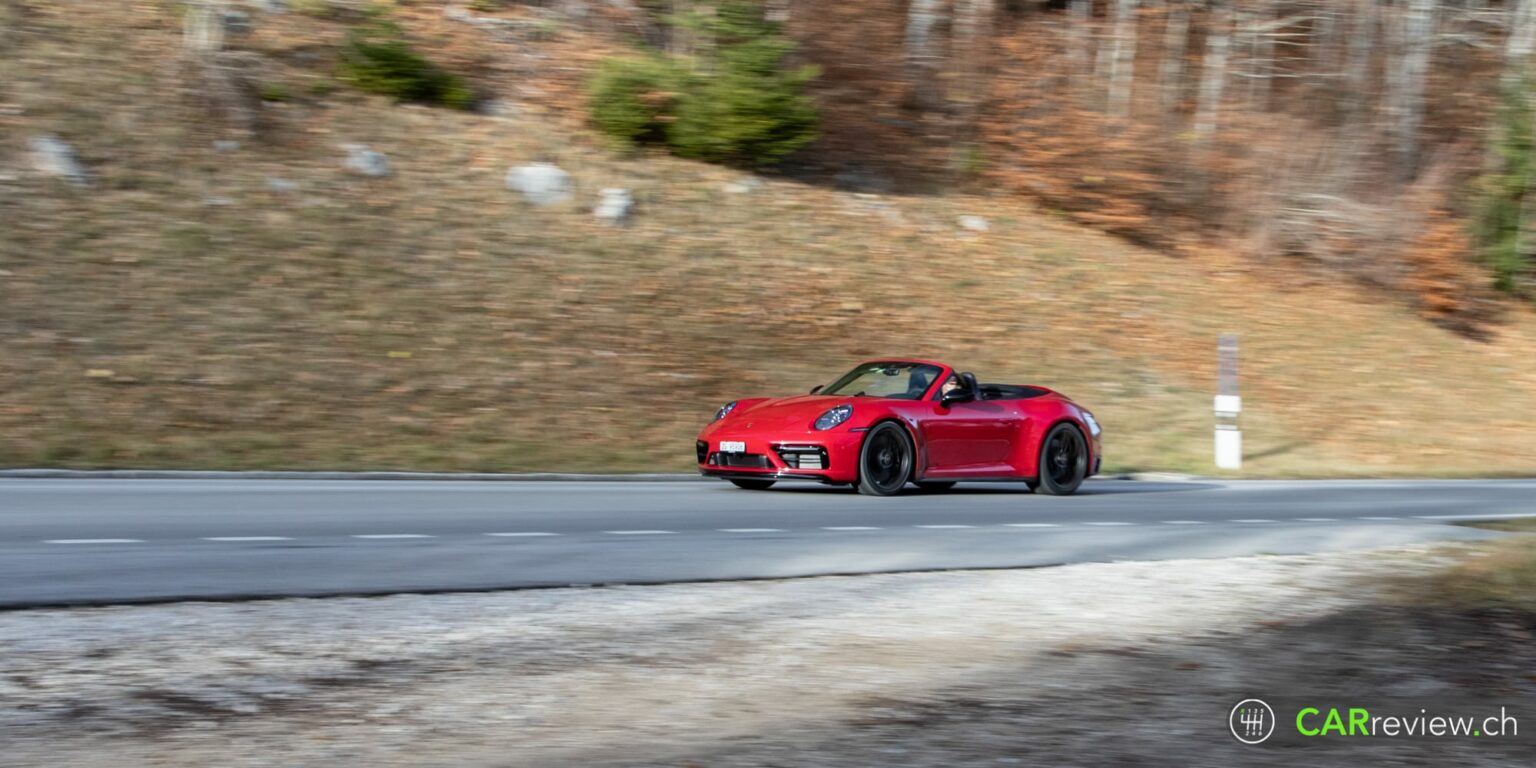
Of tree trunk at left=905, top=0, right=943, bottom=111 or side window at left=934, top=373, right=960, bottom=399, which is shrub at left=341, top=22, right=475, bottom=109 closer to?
tree trunk at left=905, top=0, right=943, bottom=111

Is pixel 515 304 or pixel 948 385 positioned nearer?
pixel 948 385

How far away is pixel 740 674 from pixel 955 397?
30.1 ft

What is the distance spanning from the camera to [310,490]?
Answer: 44.8 ft

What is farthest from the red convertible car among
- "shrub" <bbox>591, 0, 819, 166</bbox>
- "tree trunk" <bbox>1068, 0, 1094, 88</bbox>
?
"tree trunk" <bbox>1068, 0, 1094, 88</bbox>

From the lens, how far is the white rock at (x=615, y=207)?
1010 inches

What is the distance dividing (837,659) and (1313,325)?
82.5 feet

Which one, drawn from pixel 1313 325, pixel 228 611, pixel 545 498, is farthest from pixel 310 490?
pixel 1313 325

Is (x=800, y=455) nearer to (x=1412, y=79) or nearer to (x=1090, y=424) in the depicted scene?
(x=1090, y=424)

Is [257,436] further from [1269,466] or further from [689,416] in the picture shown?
[1269,466]

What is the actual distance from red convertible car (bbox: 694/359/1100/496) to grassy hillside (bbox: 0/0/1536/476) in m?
3.66

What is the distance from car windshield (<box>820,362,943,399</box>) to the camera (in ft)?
49.3

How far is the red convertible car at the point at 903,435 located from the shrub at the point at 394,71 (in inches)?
552

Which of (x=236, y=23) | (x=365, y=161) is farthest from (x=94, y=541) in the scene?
(x=236, y=23)

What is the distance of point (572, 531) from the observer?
424 inches
